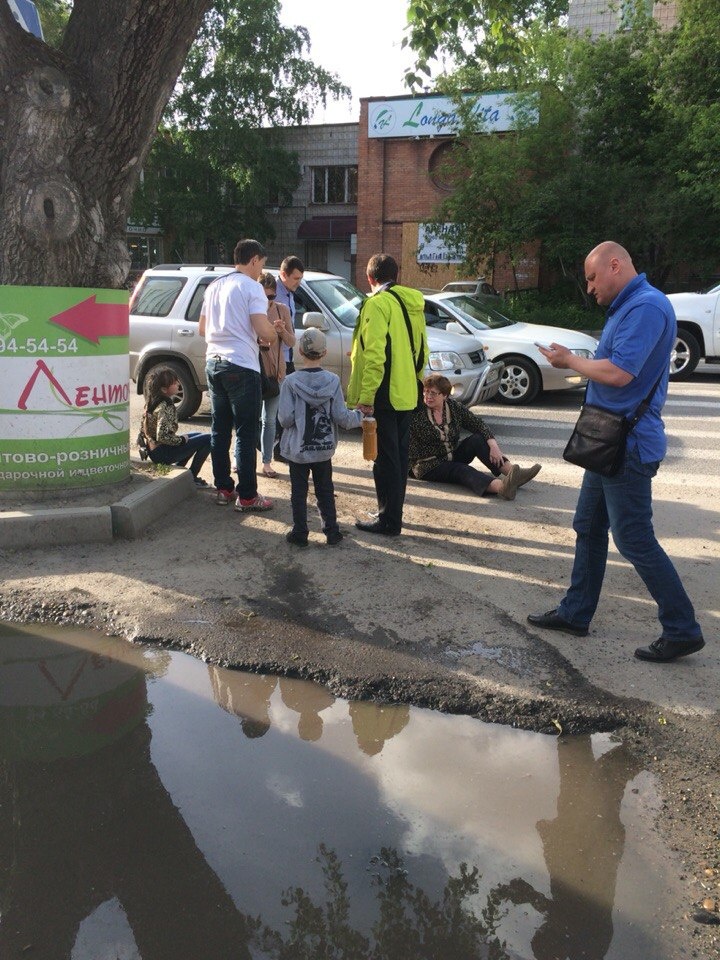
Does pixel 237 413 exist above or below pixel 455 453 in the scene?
above

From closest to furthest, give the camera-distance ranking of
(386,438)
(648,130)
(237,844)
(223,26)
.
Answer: (237,844), (386,438), (648,130), (223,26)

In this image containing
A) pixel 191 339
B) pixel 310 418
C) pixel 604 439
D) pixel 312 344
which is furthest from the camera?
pixel 191 339

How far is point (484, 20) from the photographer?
9.84 metres

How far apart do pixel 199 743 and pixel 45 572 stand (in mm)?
2300

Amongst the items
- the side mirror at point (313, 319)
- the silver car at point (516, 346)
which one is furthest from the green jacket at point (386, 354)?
the silver car at point (516, 346)

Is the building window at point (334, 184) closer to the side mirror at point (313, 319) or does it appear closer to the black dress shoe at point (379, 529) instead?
the side mirror at point (313, 319)

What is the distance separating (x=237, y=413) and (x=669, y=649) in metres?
3.52

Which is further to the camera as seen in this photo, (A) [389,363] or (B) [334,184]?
(B) [334,184]

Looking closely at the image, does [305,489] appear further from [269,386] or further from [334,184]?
[334,184]

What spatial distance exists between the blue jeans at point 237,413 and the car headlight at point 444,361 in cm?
399

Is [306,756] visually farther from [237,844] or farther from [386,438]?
[386,438]

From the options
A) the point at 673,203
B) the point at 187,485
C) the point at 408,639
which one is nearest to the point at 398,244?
the point at 673,203

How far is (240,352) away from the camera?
625 cm

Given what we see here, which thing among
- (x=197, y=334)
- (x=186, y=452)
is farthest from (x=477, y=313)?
(x=186, y=452)
